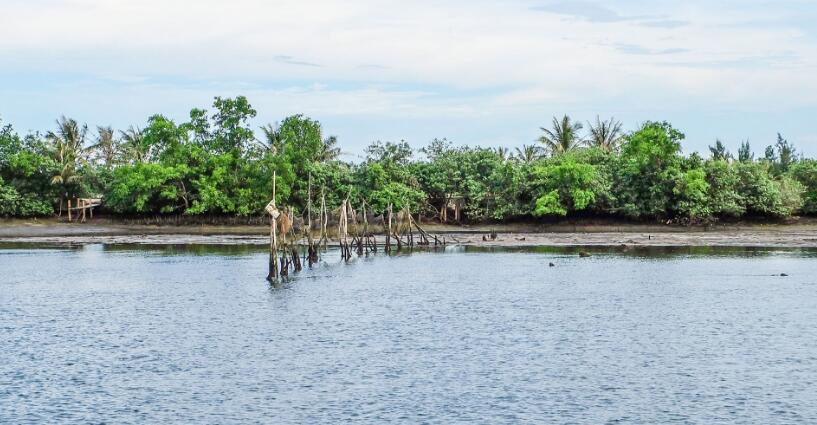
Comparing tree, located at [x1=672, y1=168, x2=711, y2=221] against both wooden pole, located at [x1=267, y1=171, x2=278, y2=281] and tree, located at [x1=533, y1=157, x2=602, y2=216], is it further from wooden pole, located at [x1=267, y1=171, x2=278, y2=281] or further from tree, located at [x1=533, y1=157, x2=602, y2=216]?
wooden pole, located at [x1=267, y1=171, x2=278, y2=281]

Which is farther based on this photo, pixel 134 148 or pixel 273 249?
pixel 134 148

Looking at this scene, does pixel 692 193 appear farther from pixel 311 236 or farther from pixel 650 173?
pixel 311 236

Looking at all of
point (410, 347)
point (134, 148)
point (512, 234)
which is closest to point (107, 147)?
Answer: point (134, 148)

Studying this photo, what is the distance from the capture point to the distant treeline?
82.0m

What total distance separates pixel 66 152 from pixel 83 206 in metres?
5.24

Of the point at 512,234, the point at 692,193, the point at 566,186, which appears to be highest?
the point at 566,186

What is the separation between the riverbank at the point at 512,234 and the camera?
7312 centimetres

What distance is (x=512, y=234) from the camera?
8306 cm

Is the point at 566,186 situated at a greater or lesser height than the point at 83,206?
greater

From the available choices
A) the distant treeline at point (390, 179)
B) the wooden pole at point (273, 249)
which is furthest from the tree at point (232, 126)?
the wooden pole at point (273, 249)

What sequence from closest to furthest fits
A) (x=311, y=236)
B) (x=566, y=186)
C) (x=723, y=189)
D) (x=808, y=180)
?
(x=311, y=236) → (x=566, y=186) → (x=723, y=189) → (x=808, y=180)

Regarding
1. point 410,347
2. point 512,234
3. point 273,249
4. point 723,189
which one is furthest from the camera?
point 512,234

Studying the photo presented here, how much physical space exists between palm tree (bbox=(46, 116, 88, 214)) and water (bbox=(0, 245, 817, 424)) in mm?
36032

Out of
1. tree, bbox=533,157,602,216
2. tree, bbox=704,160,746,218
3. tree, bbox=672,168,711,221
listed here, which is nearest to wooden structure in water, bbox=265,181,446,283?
tree, bbox=533,157,602,216
